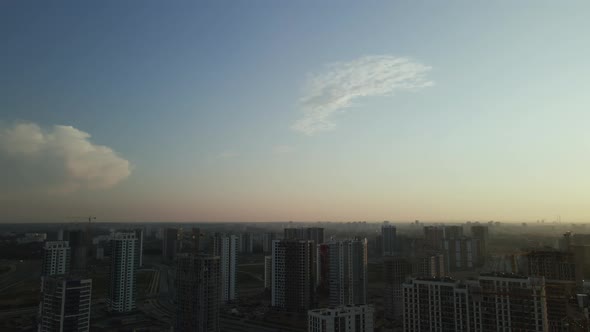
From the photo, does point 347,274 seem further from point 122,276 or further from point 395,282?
point 122,276

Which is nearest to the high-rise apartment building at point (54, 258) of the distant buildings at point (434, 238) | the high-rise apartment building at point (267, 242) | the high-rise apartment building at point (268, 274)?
the high-rise apartment building at point (268, 274)

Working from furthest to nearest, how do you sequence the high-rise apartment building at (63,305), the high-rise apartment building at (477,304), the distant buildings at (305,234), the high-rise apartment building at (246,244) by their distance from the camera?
the high-rise apartment building at (246,244) < the distant buildings at (305,234) < the high-rise apartment building at (63,305) < the high-rise apartment building at (477,304)

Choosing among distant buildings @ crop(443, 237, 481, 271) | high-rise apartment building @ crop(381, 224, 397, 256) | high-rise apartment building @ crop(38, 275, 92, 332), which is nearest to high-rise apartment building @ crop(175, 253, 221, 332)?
high-rise apartment building @ crop(38, 275, 92, 332)

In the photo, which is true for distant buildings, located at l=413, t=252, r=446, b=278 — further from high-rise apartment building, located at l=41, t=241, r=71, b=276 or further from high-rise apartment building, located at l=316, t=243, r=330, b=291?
high-rise apartment building, located at l=41, t=241, r=71, b=276

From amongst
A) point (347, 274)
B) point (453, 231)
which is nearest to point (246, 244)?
point (453, 231)

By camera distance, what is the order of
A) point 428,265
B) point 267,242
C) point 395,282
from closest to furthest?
1. point 395,282
2. point 428,265
3. point 267,242

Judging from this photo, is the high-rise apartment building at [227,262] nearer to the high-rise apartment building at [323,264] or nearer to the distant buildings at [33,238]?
the high-rise apartment building at [323,264]
